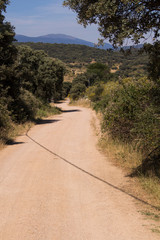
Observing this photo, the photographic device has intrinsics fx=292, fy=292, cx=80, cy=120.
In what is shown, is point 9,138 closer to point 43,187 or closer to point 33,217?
point 43,187

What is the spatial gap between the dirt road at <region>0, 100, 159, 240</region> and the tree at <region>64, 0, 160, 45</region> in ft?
11.7

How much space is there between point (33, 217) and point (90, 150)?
22.9 ft

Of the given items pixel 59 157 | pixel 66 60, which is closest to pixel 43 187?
pixel 59 157

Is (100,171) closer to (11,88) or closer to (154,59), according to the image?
(154,59)

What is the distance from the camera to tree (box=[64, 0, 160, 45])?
6785mm

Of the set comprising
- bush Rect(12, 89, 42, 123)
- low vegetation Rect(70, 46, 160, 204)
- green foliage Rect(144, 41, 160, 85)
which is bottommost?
bush Rect(12, 89, 42, 123)

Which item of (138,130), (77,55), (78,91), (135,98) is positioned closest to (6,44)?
(135,98)

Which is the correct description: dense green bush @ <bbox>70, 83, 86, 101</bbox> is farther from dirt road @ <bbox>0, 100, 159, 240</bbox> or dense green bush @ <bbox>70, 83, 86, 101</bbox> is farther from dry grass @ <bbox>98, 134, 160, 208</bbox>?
dirt road @ <bbox>0, 100, 159, 240</bbox>

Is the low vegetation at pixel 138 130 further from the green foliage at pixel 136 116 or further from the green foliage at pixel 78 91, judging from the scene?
the green foliage at pixel 78 91

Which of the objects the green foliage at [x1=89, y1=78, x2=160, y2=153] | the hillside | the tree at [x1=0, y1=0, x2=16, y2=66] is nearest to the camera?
the green foliage at [x1=89, y1=78, x2=160, y2=153]

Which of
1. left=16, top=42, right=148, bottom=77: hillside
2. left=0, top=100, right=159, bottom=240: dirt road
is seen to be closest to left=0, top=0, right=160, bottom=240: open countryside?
Answer: left=0, top=100, right=159, bottom=240: dirt road

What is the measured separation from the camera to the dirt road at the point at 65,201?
439 centimetres

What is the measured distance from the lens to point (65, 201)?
5.78 meters

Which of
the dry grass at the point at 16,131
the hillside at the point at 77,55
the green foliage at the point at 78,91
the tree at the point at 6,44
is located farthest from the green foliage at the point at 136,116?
the hillside at the point at 77,55
